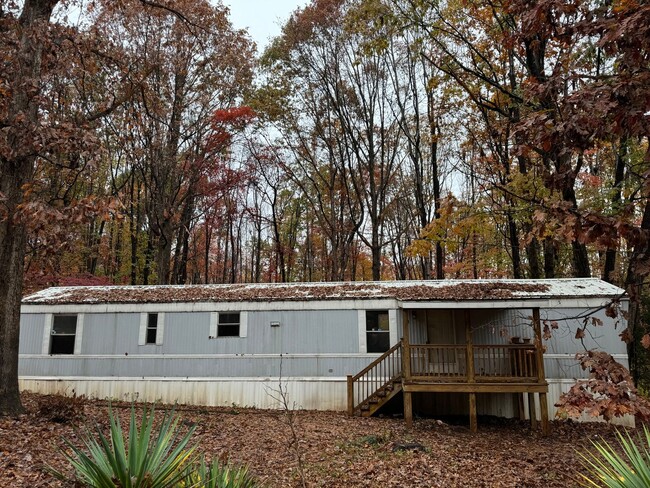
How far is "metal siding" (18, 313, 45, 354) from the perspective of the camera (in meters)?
16.4

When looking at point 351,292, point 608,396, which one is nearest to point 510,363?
point 351,292

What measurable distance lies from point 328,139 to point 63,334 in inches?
613

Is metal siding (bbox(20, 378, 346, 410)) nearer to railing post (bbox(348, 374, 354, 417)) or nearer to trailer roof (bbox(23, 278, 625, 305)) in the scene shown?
railing post (bbox(348, 374, 354, 417))

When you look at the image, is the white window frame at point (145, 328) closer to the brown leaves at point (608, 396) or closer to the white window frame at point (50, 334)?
the white window frame at point (50, 334)

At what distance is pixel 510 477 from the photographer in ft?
30.2

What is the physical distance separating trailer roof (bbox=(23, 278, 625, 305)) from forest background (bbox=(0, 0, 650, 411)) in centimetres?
142

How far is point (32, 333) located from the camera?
16469mm

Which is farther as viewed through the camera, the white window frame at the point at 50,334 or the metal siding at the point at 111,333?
the white window frame at the point at 50,334

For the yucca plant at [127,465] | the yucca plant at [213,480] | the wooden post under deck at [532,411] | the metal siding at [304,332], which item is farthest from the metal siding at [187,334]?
the yucca plant at [127,465]

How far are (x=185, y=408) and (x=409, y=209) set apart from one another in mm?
19368

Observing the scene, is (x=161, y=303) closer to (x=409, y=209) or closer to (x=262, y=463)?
(x=262, y=463)

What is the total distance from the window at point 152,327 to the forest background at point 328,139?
11.4 feet

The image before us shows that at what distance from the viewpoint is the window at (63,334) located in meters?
16.4

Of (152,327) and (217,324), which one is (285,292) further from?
(152,327)
